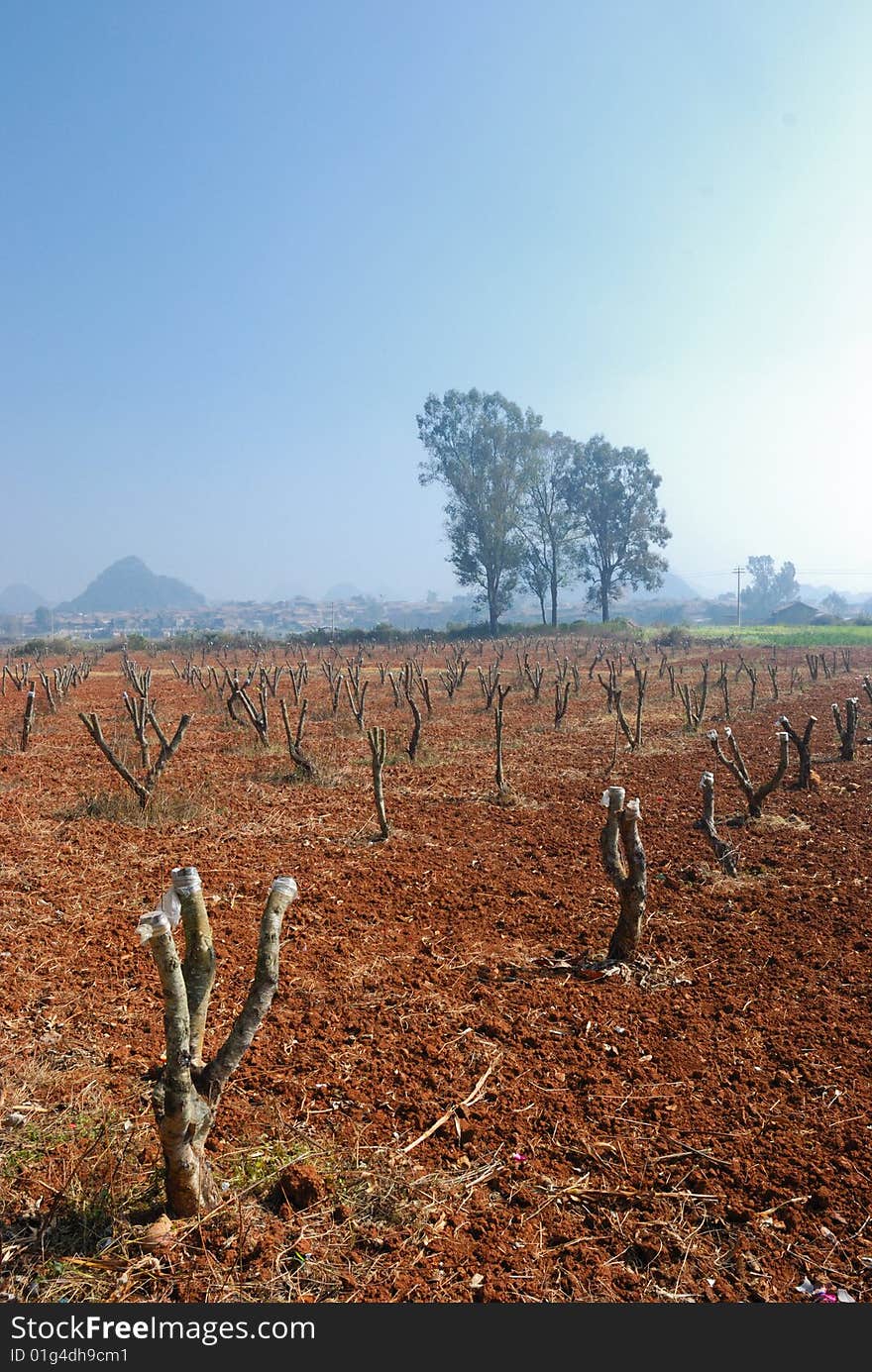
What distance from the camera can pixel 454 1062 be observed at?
3.60 m

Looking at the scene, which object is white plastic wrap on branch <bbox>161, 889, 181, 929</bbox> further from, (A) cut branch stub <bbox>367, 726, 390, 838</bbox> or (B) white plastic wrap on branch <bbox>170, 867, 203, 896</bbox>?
(A) cut branch stub <bbox>367, 726, 390, 838</bbox>

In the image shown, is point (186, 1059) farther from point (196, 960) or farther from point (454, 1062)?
point (454, 1062)

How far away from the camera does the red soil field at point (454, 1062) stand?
7.98 feet

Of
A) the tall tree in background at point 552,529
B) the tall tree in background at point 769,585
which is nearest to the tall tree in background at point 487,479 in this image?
the tall tree in background at point 552,529

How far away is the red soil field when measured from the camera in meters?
2.43

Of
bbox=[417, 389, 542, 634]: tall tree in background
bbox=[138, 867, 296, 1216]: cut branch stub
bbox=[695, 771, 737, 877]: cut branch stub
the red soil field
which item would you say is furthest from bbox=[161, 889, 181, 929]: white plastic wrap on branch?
bbox=[417, 389, 542, 634]: tall tree in background

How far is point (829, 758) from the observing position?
426 inches

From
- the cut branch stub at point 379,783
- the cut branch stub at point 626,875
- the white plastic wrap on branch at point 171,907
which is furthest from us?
the cut branch stub at point 379,783

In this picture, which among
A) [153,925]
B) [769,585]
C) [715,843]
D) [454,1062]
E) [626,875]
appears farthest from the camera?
[769,585]

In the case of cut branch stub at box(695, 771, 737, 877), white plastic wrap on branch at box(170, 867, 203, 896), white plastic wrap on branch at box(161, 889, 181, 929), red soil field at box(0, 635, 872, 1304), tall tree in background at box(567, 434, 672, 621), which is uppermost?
tall tree in background at box(567, 434, 672, 621)

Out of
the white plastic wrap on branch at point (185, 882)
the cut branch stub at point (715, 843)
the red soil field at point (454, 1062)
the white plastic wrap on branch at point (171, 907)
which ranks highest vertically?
the white plastic wrap on branch at point (185, 882)

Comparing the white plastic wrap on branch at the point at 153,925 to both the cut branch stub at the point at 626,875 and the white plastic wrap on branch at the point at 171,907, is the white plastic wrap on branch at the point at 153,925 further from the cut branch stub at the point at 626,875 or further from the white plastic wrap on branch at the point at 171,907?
the cut branch stub at the point at 626,875

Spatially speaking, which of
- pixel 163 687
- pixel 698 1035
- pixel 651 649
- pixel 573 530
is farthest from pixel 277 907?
pixel 573 530

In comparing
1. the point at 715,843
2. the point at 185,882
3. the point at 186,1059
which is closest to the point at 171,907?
the point at 185,882
